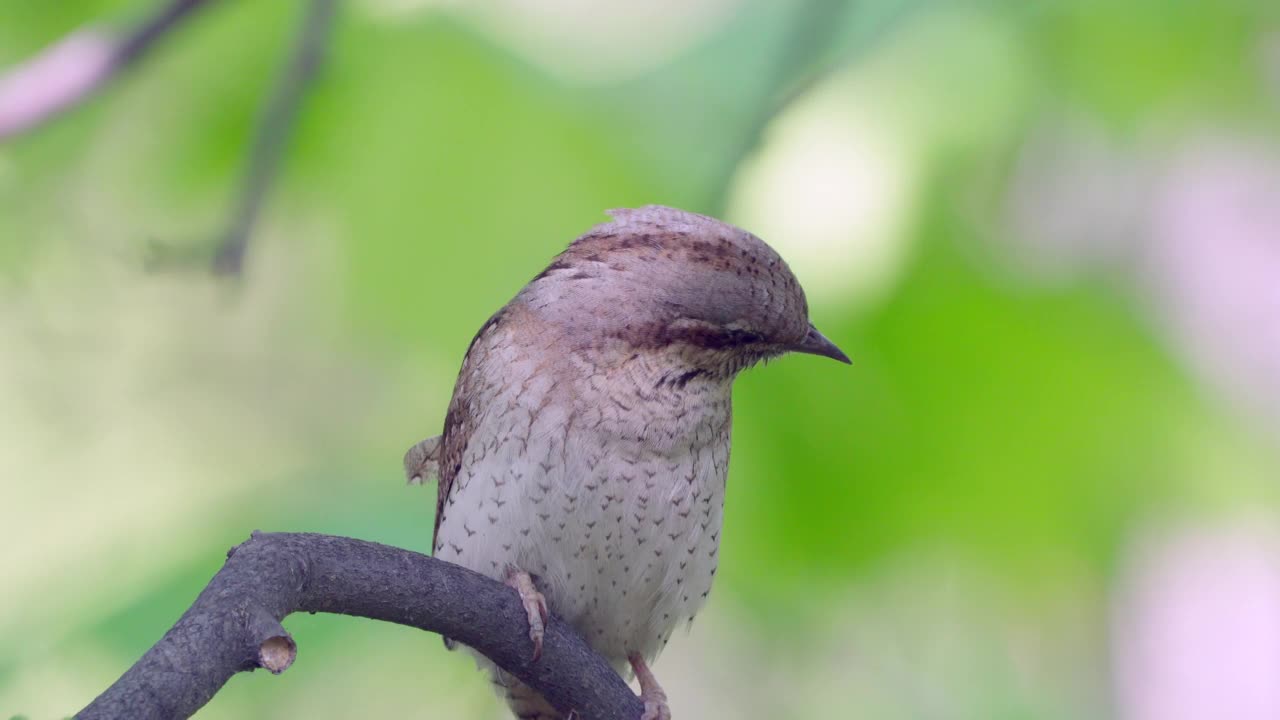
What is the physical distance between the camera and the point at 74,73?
2.32 meters

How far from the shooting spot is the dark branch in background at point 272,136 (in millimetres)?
2553

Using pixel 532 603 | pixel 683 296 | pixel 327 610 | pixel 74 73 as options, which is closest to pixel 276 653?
pixel 327 610

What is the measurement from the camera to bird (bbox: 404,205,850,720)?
159 centimetres

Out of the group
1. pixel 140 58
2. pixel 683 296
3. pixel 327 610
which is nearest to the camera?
pixel 327 610

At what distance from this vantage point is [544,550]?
5.46 ft

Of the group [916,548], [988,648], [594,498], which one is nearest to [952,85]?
[916,548]

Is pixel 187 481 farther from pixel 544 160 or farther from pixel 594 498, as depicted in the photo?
pixel 594 498

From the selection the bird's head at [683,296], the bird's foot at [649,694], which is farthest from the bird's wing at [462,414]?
the bird's foot at [649,694]

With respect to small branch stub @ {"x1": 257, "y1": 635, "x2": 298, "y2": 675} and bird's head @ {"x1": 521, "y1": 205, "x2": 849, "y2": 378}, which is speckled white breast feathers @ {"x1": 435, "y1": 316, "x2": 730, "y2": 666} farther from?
small branch stub @ {"x1": 257, "y1": 635, "x2": 298, "y2": 675}

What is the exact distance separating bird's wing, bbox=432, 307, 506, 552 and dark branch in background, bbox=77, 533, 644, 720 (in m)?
0.27

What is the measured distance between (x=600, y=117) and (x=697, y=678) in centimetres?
127

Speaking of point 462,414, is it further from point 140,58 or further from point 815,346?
point 140,58

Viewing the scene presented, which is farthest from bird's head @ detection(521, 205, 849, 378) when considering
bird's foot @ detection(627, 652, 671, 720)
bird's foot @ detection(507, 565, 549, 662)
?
bird's foot @ detection(627, 652, 671, 720)

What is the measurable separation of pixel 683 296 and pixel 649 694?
0.65 meters
